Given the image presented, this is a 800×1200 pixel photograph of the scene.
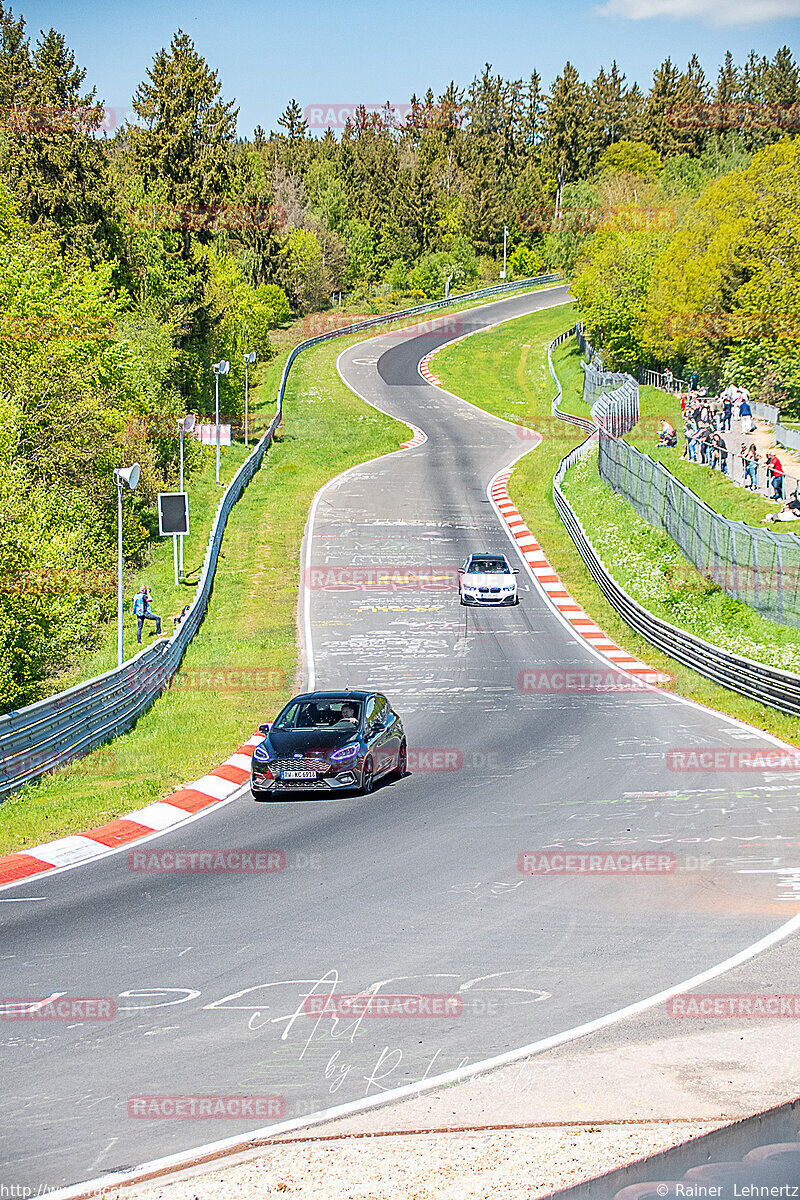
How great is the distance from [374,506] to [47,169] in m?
22.5

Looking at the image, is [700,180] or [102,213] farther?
[700,180]

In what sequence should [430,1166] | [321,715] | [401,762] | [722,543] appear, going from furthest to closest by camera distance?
[722,543]
[401,762]
[321,715]
[430,1166]

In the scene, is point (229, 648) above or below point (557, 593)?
below

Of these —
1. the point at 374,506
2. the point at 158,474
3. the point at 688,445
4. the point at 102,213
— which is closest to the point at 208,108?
the point at 102,213

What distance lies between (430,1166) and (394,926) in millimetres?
4438

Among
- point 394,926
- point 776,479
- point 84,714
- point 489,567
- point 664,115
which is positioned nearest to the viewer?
point 394,926

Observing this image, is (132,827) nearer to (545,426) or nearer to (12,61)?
(545,426)

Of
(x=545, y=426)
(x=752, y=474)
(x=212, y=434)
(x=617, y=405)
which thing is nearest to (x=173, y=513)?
(x=212, y=434)

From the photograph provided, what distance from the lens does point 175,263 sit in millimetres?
61750

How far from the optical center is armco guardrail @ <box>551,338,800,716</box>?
23.9 meters

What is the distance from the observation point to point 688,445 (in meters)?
44.7

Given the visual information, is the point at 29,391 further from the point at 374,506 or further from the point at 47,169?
the point at 47,169

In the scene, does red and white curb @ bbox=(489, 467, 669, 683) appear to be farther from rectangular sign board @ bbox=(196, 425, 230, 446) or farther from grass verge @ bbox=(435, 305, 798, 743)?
rectangular sign board @ bbox=(196, 425, 230, 446)

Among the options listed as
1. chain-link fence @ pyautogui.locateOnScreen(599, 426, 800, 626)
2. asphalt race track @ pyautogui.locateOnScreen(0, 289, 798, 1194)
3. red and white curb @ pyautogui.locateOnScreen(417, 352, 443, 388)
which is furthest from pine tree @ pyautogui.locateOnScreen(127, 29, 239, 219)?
asphalt race track @ pyautogui.locateOnScreen(0, 289, 798, 1194)
